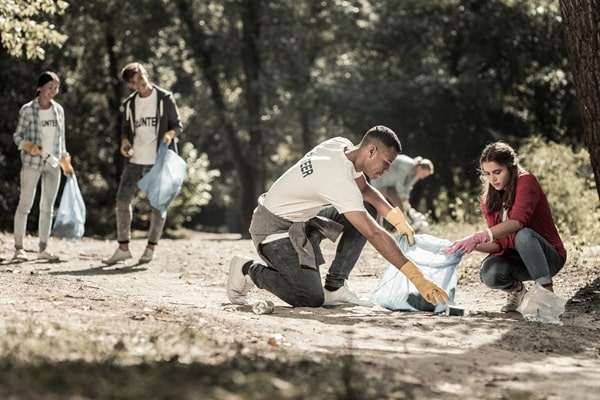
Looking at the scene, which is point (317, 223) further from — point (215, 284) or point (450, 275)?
point (215, 284)

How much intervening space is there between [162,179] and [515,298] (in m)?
4.25

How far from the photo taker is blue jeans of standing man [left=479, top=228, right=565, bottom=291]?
6914 mm

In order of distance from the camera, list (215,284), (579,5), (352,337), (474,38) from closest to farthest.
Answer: (352,337), (579,5), (215,284), (474,38)

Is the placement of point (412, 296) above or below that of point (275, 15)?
below

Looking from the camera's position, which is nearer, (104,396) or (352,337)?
(104,396)

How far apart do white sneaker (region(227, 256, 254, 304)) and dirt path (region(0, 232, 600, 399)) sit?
0.09 meters

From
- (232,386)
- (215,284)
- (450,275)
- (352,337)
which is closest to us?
(232,386)

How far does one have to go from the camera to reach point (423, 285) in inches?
260

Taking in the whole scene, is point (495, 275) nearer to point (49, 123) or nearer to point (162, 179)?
point (162, 179)

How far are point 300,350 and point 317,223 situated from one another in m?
2.25

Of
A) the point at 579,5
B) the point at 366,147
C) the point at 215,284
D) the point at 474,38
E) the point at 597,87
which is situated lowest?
the point at 215,284

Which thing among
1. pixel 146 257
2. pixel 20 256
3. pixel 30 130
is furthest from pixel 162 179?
pixel 20 256

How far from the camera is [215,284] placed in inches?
358

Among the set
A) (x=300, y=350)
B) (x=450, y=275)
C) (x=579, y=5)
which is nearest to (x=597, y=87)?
(x=579, y=5)
